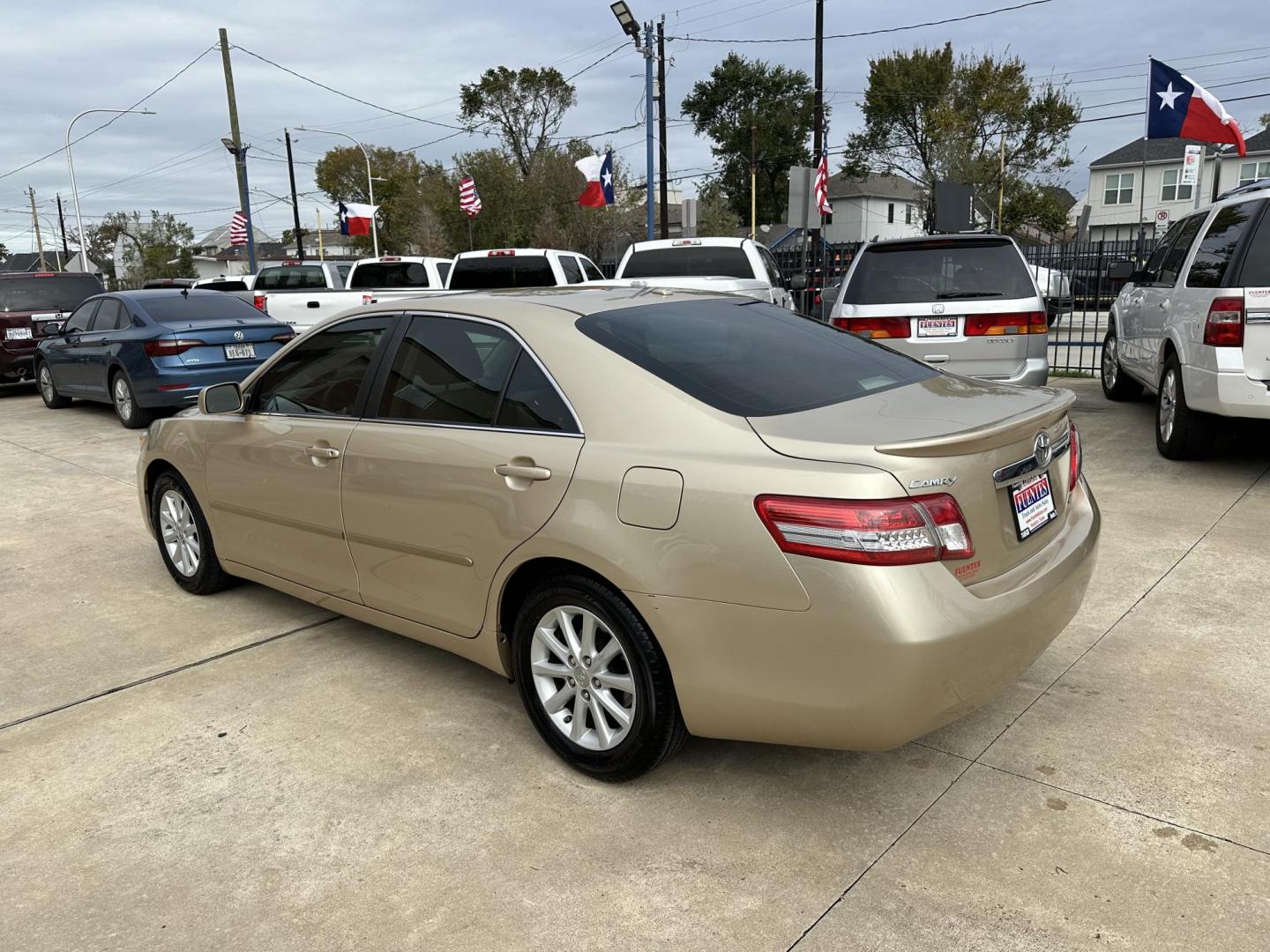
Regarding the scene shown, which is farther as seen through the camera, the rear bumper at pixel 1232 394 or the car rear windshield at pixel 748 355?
the rear bumper at pixel 1232 394

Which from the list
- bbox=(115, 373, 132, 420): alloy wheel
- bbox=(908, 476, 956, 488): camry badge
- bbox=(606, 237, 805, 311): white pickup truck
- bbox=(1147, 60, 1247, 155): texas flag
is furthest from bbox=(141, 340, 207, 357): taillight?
bbox=(1147, 60, 1247, 155): texas flag

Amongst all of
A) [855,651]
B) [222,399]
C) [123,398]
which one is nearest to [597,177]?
[123,398]

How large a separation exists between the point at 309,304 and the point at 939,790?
1448 cm

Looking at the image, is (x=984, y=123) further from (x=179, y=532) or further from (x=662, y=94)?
(x=179, y=532)

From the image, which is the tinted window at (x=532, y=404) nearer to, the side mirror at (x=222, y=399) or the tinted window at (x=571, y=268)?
the side mirror at (x=222, y=399)

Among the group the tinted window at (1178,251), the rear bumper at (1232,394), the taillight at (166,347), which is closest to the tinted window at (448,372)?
the rear bumper at (1232,394)

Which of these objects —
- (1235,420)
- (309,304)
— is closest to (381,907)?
(1235,420)

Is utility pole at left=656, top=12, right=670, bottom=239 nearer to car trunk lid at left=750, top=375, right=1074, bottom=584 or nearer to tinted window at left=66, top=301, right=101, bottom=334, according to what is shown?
tinted window at left=66, top=301, right=101, bottom=334

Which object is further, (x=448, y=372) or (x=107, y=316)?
(x=107, y=316)

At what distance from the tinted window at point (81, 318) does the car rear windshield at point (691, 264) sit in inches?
250

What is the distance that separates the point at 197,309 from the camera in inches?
437

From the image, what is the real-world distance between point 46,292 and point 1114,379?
14561 mm

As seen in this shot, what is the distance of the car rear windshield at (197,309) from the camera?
10883 mm

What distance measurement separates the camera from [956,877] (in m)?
2.68
